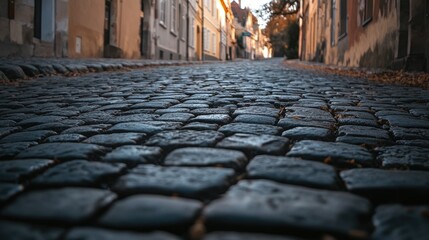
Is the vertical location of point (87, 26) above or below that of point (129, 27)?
below

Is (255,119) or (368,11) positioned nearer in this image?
(255,119)

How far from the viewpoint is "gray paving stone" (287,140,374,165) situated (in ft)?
6.81

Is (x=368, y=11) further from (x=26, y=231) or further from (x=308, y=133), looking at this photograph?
(x=26, y=231)

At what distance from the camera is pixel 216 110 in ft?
12.1

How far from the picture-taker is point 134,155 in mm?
2088

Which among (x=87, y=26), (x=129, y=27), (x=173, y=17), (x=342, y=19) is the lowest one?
(x=87, y=26)

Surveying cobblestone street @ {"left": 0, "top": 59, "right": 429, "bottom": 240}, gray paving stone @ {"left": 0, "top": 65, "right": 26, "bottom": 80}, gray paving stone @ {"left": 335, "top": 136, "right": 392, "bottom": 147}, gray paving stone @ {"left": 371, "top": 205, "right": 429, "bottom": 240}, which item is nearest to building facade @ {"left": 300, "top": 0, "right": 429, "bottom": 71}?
cobblestone street @ {"left": 0, "top": 59, "right": 429, "bottom": 240}

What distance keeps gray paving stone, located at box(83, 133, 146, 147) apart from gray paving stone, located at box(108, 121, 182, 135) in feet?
0.44

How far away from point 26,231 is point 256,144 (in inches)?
53.2

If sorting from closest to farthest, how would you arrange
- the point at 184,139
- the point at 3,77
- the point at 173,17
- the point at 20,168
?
the point at 20,168 → the point at 184,139 → the point at 3,77 → the point at 173,17

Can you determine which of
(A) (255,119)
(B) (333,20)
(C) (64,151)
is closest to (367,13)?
(B) (333,20)

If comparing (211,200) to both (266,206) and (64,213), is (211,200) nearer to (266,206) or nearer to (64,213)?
(266,206)

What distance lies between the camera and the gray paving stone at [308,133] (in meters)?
2.59

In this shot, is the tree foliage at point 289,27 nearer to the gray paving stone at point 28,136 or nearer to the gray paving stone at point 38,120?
the gray paving stone at point 38,120
